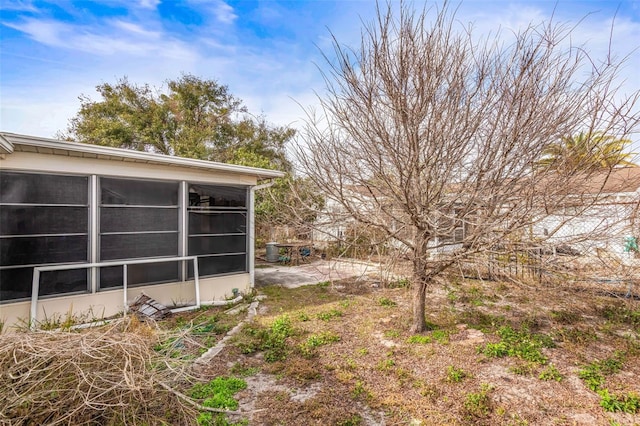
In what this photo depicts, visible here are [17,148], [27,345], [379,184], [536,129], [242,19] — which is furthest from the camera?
[242,19]

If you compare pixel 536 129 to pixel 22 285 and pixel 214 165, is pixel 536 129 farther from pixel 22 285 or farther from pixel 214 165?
pixel 22 285

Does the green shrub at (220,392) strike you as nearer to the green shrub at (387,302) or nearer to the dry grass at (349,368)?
the dry grass at (349,368)

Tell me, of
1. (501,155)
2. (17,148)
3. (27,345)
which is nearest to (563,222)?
(501,155)

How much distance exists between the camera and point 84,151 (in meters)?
5.10

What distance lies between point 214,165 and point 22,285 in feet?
11.9

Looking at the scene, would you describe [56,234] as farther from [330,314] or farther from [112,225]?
[330,314]

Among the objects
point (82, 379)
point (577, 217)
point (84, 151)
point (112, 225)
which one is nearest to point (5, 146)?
point (84, 151)

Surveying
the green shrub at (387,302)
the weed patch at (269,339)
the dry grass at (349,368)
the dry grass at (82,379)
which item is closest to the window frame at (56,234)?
the dry grass at (349,368)

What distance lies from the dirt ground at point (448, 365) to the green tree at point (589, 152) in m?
1.72

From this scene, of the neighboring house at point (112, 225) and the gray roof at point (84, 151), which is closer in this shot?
the gray roof at point (84, 151)

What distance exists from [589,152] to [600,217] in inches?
34.0

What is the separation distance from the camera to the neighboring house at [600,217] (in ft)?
10.8

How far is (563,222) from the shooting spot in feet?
10.9

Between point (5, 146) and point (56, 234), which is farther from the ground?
point (5, 146)
